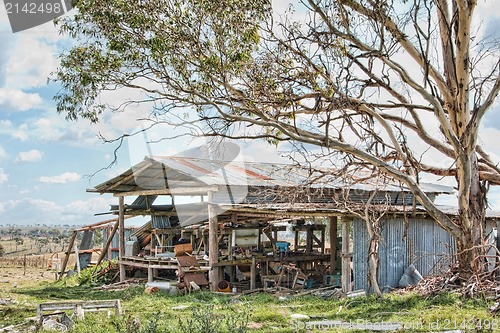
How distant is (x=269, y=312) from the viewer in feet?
39.4

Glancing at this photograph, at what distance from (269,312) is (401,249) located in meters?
5.99

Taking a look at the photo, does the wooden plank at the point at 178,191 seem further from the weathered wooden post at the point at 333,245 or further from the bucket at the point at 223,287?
the weathered wooden post at the point at 333,245

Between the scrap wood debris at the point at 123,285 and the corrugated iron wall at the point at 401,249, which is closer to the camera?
the corrugated iron wall at the point at 401,249

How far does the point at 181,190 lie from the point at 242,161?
3.68 metres

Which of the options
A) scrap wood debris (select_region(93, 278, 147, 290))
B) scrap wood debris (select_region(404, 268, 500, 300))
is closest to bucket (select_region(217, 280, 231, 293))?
scrap wood debris (select_region(93, 278, 147, 290))

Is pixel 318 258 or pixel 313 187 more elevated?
pixel 313 187

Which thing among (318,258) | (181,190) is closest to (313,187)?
(318,258)

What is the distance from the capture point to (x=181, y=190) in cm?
1802

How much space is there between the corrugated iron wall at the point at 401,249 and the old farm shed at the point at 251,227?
0.10 feet

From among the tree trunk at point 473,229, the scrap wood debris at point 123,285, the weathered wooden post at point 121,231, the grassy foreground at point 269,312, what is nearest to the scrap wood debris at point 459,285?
the tree trunk at point 473,229

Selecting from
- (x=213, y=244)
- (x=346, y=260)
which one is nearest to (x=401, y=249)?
(x=346, y=260)

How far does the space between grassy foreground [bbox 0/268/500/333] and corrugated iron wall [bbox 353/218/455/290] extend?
55.3 inches

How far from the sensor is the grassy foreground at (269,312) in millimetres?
9820

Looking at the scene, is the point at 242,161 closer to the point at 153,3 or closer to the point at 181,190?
the point at 181,190
